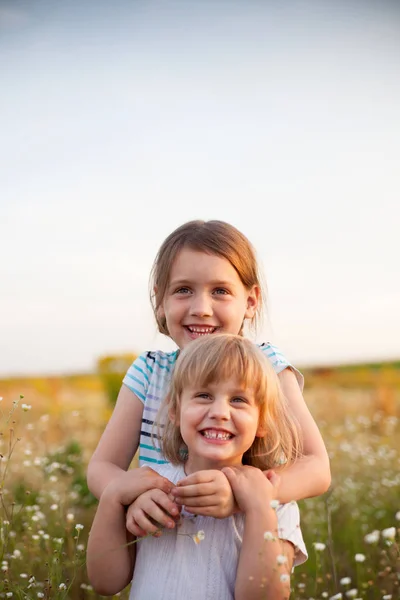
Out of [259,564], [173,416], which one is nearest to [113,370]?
[173,416]

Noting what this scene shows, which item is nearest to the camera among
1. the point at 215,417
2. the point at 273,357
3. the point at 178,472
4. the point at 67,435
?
the point at 215,417

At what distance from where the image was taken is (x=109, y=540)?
234cm

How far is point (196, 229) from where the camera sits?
298 centimetres

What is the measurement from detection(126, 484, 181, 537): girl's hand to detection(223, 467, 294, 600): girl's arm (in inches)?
8.7

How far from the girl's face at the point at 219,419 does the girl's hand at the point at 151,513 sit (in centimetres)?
19

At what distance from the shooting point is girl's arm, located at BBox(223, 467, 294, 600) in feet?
6.91

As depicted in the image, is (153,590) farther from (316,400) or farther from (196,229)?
(316,400)

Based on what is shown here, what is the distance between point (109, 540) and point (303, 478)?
73 cm

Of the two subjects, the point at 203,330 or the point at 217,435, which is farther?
the point at 203,330

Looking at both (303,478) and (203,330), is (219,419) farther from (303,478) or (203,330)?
(203,330)

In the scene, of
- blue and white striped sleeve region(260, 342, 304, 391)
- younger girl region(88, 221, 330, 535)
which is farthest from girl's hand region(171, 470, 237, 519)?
blue and white striped sleeve region(260, 342, 304, 391)

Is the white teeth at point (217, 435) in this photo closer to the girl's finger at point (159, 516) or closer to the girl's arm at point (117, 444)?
the girl's finger at point (159, 516)

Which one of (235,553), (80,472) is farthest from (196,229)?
(80,472)

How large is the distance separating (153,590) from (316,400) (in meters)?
6.11
